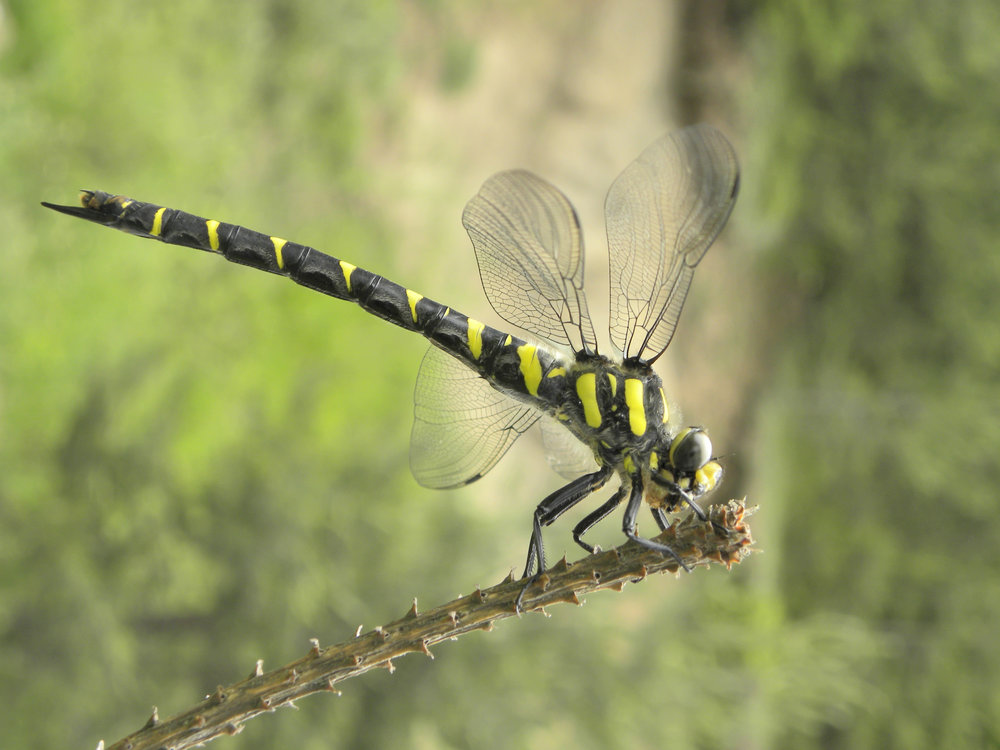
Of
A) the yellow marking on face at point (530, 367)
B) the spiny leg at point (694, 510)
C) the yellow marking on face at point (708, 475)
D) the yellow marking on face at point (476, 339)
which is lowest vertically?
the spiny leg at point (694, 510)

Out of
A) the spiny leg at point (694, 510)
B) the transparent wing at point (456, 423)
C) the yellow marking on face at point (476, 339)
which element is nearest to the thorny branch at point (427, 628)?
the spiny leg at point (694, 510)

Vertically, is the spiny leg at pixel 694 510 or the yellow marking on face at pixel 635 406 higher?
the yellow marking on face at pixel 635 406

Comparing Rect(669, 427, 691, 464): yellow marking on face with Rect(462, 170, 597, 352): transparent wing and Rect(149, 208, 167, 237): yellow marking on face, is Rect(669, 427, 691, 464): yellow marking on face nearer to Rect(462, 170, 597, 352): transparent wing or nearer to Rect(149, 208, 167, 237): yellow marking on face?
Rect(462, 170, 597, 352): transparent wing

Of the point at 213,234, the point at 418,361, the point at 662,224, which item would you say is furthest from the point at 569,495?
the point at 418,361

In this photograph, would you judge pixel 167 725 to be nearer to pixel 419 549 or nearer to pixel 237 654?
pixel 237 654

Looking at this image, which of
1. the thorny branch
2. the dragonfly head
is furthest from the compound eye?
the thorny branch

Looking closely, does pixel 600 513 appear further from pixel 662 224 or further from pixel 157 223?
pixel 157 223

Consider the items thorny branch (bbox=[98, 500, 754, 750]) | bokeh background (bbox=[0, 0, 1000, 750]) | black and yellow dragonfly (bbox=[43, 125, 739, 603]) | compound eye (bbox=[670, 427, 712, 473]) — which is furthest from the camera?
bokeh background (bbox=[0, 0, 1000, 750])

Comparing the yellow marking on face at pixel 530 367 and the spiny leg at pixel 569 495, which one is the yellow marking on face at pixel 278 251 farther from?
the spiny leg at pixel 569 495
